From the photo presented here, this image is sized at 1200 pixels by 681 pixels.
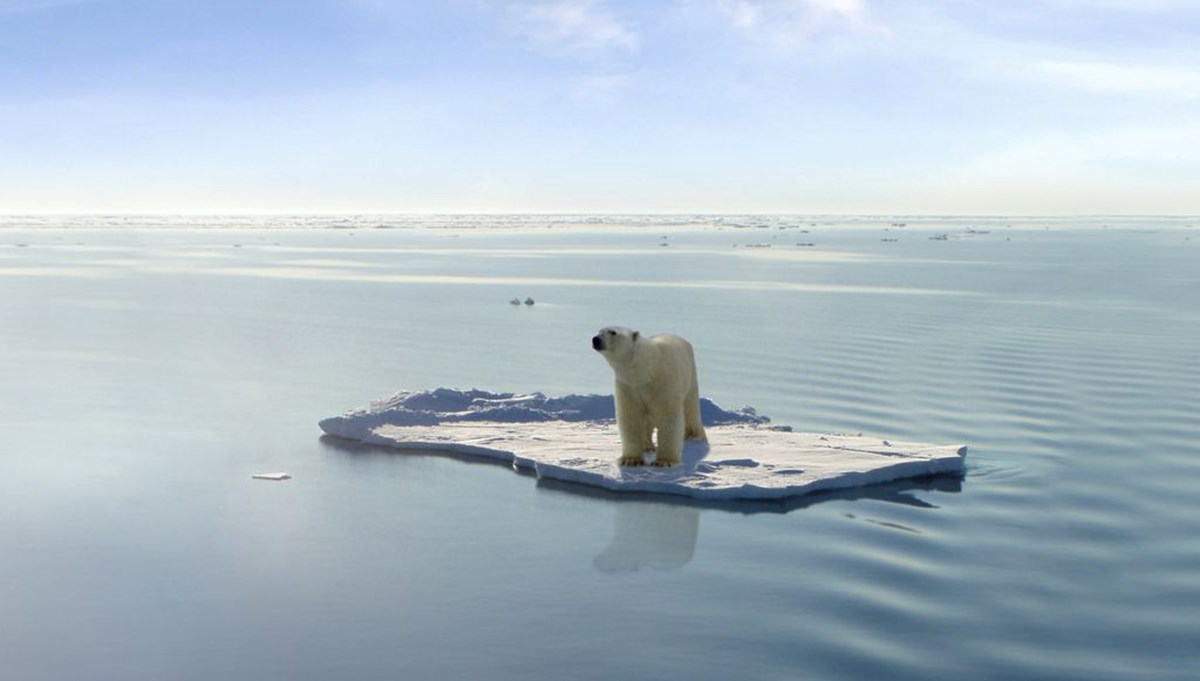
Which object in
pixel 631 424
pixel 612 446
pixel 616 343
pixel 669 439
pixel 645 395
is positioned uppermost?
pixel 616 343

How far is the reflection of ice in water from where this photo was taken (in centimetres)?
752

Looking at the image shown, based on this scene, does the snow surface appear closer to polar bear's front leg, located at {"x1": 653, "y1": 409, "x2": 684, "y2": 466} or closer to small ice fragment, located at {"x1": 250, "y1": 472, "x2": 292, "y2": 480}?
polar bear's front leg, located at {"x1": 653, "y1": 409, "x2": 684, "y2": 466}

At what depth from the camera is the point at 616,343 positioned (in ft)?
31.8

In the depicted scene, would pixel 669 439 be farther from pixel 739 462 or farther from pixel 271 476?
pixel 271 476

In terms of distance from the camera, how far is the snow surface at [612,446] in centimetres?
932

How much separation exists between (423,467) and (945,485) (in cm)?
432

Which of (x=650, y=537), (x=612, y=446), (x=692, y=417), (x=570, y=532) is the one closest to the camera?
(x=650, y=537)

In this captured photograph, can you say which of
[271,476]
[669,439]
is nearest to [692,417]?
[669,439]

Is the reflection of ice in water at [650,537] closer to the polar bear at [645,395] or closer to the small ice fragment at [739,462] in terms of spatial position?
the polar bear at [645,395]

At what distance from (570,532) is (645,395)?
190 cm

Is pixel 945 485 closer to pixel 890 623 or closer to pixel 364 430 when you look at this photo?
pixel 890 623

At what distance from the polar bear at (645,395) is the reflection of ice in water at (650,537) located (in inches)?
33.8

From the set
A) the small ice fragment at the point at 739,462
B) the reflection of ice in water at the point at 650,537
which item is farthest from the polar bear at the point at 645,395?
the reflection of ice in water at the point at 650,537

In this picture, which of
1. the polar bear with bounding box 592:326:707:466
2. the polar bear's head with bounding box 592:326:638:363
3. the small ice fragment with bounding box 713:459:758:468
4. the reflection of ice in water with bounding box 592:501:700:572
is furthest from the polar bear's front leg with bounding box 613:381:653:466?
the reflection of ice in water with bounding box 592:501:700:572
